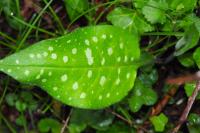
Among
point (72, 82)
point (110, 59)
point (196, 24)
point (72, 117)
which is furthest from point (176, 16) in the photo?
point (72, 117)

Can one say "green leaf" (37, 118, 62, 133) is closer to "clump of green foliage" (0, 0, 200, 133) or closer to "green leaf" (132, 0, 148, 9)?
"clump of green foliage" (0, 0, 200, 133)

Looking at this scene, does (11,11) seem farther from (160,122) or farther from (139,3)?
(160,122)

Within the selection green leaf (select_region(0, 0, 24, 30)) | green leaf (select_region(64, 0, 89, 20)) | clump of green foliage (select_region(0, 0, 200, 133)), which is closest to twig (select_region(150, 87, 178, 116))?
clump of green foliage (select_region(0, 0, 200, 133))

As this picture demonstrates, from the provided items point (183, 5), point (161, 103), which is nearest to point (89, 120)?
point (161, 103)

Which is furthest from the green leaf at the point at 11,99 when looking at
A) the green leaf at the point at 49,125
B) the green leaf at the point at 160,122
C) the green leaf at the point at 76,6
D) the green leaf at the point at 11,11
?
the green leaf at the point at 160,122

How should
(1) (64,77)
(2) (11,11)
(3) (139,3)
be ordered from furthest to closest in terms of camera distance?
1. (2) (11,11)
2. (3) (139,3)
3. (1) (64,77)
